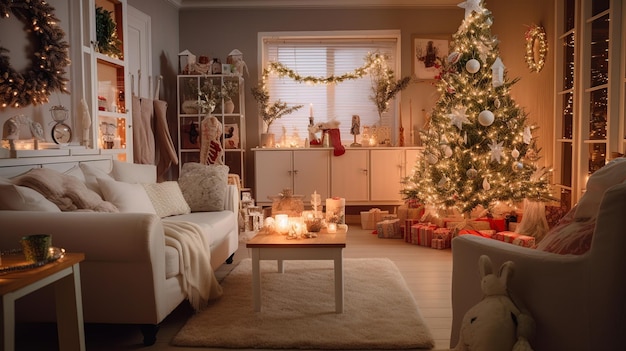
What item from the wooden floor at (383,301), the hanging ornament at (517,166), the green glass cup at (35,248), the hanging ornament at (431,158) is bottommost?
the wooden floor at (383,301)

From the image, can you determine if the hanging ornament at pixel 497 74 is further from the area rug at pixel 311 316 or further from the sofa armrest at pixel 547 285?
the sofa armrest at pixel 547 285

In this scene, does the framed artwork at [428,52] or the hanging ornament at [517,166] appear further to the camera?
the framed artwork at [428,52]

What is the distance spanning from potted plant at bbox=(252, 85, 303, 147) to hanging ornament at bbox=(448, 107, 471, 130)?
2.39m

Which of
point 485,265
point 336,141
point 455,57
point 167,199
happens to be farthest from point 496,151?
point 485,265

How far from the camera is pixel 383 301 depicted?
10.4 feet

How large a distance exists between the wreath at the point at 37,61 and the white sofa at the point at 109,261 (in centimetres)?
113

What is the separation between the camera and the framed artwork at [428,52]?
21.6 ft

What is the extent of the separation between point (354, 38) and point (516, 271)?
5.36 metres

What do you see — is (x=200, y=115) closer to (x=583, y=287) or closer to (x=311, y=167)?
(x=311, y=167)

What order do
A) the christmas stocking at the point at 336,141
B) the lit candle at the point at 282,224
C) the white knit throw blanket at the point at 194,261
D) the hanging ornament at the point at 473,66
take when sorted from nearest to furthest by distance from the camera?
the white knit throw blanket at the point at 194,261
the lit candle at the point at 282,224
the hanging ornament at the point at 473,66
the christmas stocking at the point at 336,141

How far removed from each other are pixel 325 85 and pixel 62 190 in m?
4.43

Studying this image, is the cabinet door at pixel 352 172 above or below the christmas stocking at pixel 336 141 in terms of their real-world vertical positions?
below

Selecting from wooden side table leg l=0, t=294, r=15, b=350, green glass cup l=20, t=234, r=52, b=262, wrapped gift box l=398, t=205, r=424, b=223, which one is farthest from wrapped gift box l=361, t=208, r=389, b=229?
wooden side table leg l=0, t=294, r=15, b=350

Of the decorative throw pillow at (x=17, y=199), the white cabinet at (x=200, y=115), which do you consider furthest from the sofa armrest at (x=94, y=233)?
the white cabinet at (x=200, y=115)
